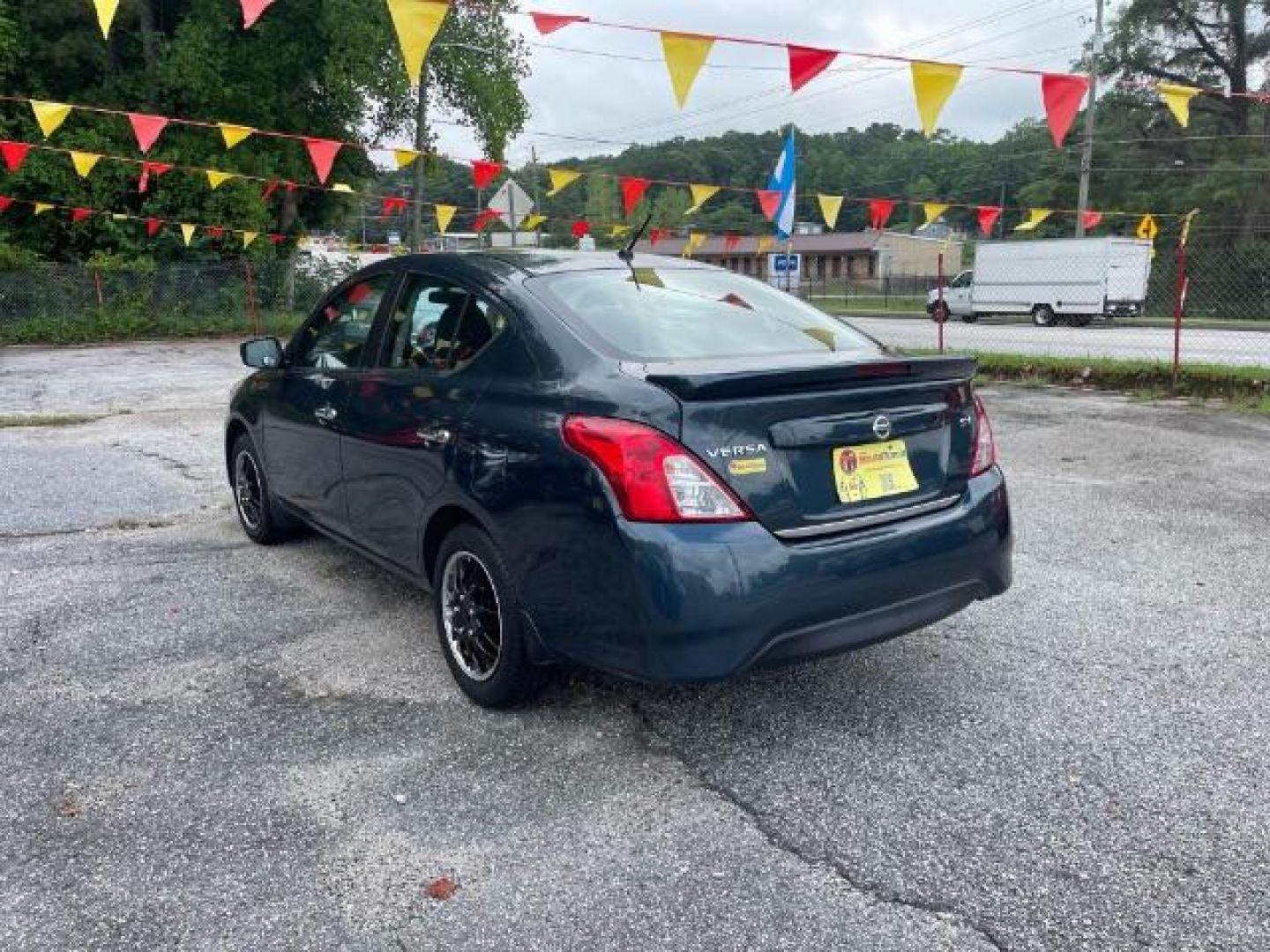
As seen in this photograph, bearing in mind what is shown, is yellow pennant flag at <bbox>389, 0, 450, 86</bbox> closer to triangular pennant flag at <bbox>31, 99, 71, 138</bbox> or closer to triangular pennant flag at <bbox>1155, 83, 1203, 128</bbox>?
triangular pennant flag at <bbox>1155, 83, 1203, 128</bbox>

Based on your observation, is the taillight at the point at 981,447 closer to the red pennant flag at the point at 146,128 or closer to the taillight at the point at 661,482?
the taillight at the point at 661,482

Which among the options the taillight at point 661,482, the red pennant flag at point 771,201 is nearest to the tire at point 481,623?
the taillight at point 661,482

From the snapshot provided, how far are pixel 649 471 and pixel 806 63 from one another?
18.9 feet

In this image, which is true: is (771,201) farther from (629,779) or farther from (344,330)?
(629,779)

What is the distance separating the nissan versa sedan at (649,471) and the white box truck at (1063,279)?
88.4 feet

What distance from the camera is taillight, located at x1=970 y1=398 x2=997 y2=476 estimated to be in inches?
128

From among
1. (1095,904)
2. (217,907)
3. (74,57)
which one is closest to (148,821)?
(217,907)

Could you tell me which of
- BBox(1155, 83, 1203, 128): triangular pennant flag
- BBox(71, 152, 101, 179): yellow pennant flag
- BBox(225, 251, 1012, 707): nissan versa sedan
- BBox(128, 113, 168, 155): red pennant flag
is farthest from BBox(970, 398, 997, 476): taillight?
BBox(71, 152, 101, 179): yellow pennant flag

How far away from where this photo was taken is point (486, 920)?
7.29ft

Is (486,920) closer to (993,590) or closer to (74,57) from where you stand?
(993,590)

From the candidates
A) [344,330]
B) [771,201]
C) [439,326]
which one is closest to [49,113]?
[344,330]

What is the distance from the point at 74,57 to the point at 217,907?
2733cm

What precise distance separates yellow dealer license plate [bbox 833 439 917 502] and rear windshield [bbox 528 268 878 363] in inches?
21.8

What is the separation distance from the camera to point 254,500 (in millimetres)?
5293
